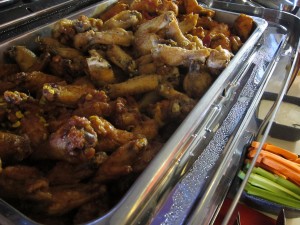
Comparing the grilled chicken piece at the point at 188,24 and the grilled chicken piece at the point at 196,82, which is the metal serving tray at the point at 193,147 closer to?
the grilled chicken piece at the point at 196,82

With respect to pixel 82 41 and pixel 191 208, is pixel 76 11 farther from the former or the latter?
pixel 191 208

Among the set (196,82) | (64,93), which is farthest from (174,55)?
(64,93)

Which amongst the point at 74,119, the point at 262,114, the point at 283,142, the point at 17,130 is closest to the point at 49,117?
the point at 17,130

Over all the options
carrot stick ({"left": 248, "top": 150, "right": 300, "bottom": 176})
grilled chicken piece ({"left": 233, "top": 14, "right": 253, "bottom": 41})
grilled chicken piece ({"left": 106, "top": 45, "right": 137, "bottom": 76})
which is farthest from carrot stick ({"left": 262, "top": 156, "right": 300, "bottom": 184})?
grilled chicken piece ({"left": 106, "top": 45, "right": 137, "bottom": 76})

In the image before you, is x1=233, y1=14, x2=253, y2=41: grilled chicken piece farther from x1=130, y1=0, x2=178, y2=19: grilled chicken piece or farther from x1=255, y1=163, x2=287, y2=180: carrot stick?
x1=255, y1=163, x2=287, y2=180: carrot stick

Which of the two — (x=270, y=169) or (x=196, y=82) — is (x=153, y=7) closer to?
(x=196, y=82)

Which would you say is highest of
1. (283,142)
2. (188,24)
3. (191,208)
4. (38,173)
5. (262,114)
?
(188,24)
